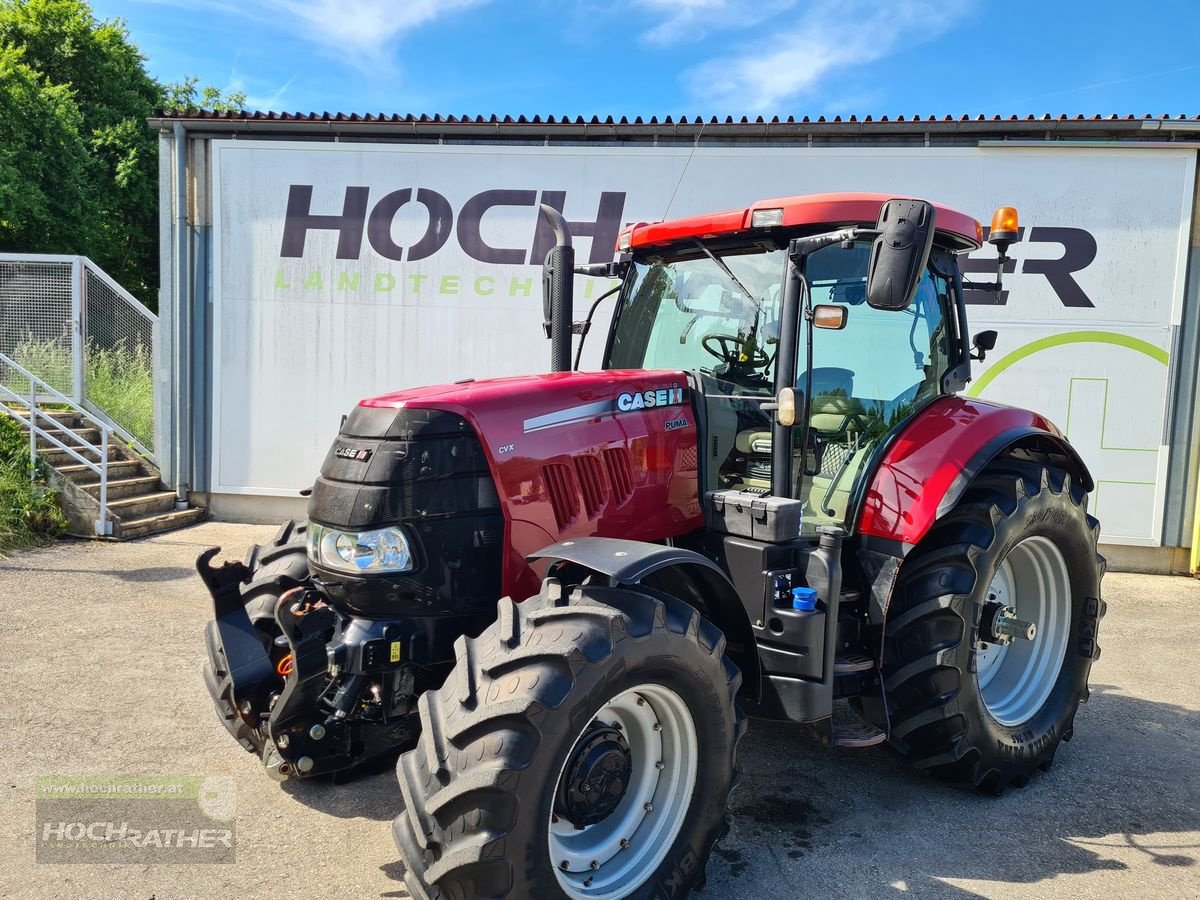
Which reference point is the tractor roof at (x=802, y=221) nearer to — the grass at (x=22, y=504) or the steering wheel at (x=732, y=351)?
the steering wheel at (x=732, y=351)

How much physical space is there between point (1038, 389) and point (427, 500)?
694 cm

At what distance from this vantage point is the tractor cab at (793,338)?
10.6 ft

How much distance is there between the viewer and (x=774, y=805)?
3.33 m

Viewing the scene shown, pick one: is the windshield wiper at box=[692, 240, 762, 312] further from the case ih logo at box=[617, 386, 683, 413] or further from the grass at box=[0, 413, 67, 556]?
the grass at box=[0, 413, 67, 556]

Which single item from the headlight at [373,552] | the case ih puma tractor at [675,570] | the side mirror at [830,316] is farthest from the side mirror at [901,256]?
the headlight at [373,552]

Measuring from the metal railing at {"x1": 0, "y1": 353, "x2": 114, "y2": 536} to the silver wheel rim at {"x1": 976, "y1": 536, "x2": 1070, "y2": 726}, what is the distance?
24.1 feet

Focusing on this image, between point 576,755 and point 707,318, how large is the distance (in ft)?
6.33

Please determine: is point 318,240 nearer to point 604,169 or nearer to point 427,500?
point 604,169

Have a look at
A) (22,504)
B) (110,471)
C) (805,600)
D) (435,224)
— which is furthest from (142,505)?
(805,600)

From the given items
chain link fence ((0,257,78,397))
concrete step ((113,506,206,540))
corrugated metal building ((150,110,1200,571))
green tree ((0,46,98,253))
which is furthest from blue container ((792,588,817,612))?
green tree ((0,46,98,253))

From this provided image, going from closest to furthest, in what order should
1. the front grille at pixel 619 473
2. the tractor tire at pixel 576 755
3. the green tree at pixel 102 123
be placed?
the tractor tire at pixel 576 755 → the front grille at pixel 619 473 → the green tree at pixel 102 123

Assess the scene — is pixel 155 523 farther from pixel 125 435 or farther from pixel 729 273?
pixel 729 273

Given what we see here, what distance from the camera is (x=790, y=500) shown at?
3119mm

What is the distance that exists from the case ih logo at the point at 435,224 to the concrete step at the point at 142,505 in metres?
2.78
